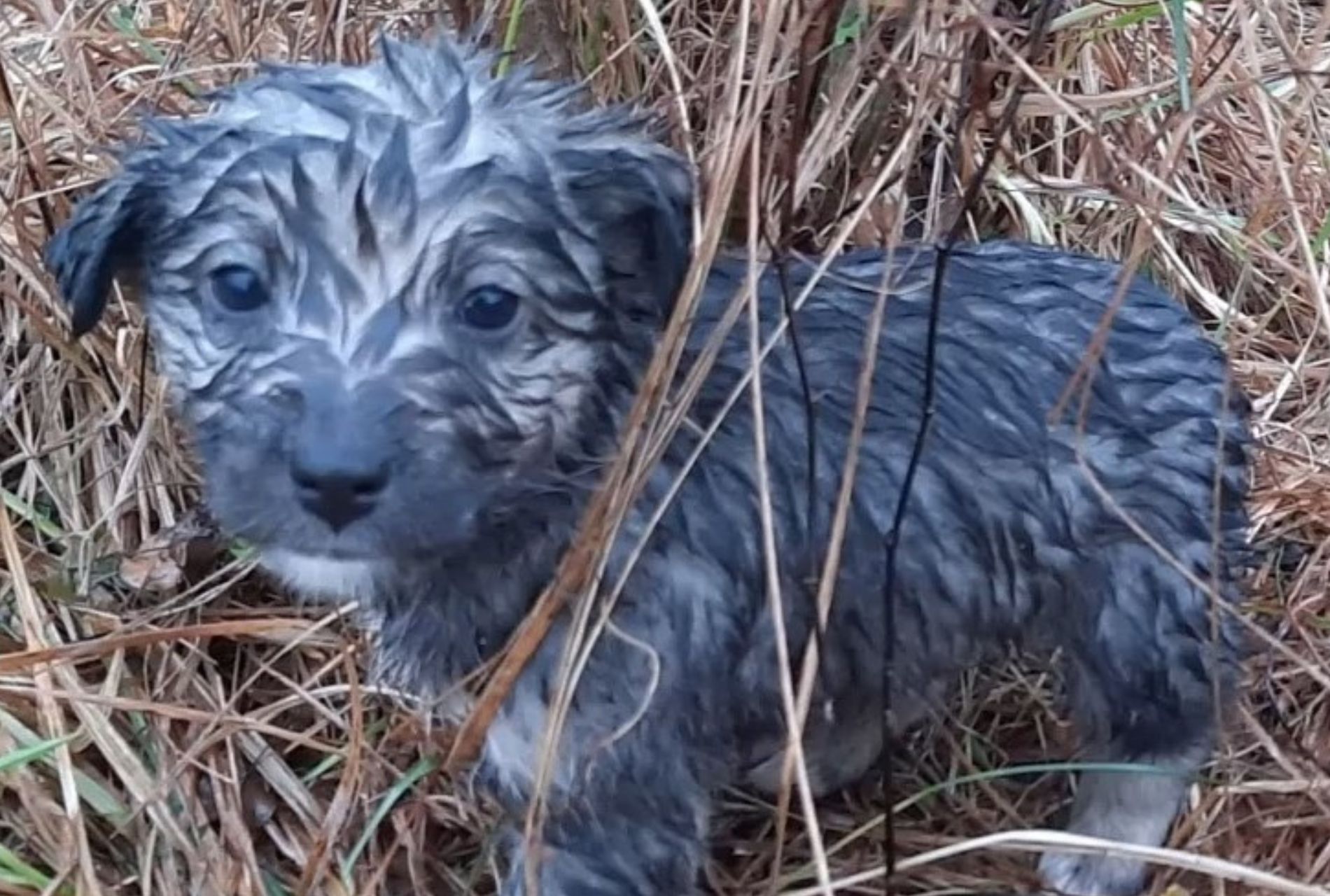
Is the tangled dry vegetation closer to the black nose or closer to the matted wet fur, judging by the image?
the matted wet fur

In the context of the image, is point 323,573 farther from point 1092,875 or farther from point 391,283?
point 1092,875

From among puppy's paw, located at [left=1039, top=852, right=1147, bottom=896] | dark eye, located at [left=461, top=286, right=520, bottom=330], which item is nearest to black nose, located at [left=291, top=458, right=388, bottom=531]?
dark eye, located at [left=461, top=286, right=520, bottom=330]

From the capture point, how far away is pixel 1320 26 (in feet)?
8.33

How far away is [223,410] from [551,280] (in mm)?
375

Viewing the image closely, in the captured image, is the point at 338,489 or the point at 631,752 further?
the point at 631,752

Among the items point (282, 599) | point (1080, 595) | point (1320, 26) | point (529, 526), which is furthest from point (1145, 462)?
point (282, 599)

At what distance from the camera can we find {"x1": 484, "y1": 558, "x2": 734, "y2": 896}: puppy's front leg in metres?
2.58

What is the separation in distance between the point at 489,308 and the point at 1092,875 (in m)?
1.42

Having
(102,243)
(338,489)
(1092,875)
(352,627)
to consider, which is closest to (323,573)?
(338,489)

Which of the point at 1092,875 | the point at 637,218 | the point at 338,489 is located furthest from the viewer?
the point at 1092,875

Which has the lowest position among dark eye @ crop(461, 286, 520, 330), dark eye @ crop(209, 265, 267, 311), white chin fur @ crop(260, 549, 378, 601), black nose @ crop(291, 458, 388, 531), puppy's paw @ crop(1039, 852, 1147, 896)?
puppy's paw @ crop(1039, 852, 1147, 896)

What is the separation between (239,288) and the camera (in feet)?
7.59

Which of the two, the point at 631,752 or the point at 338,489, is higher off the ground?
the point at 338,489

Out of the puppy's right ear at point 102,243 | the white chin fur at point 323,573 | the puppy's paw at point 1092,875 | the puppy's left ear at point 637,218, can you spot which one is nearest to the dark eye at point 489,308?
the puppy's left ear at point 637,218
